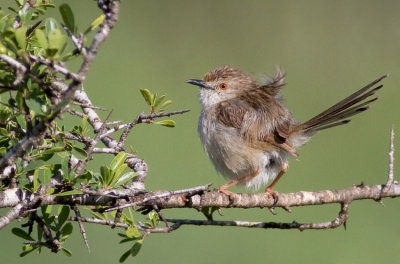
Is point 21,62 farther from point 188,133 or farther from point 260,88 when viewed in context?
point 188,133

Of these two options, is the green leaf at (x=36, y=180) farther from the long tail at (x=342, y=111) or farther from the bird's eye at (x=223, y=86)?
the bird's eye at (x=223, y=86)

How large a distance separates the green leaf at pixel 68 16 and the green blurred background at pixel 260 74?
10.1ft

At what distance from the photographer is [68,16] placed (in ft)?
8.38

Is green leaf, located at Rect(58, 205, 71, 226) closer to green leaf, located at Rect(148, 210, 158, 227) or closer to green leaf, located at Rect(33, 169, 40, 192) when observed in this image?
green leaf, located at Rect(33, 169, 40, 192)

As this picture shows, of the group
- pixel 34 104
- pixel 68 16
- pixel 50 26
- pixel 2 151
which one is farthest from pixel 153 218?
pixel 68 16

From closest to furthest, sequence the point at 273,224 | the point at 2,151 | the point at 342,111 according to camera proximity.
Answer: the point at 2,151 → the point at 273,224 → the point at 342,111

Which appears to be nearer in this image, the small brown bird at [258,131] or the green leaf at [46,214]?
the green leaf at [46,214]

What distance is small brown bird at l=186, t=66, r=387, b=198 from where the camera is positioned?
4656 millimetres

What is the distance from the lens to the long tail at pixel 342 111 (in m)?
4.53

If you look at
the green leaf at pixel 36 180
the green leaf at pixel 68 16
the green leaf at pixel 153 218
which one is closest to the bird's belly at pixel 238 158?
the green leaf at pixel 153 218

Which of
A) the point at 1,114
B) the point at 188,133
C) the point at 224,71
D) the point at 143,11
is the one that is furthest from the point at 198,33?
the point at 1,114

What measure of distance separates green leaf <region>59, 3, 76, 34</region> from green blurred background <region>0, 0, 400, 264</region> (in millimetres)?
3086

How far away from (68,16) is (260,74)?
10.1ft

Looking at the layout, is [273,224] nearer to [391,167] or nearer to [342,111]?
[391,167]
